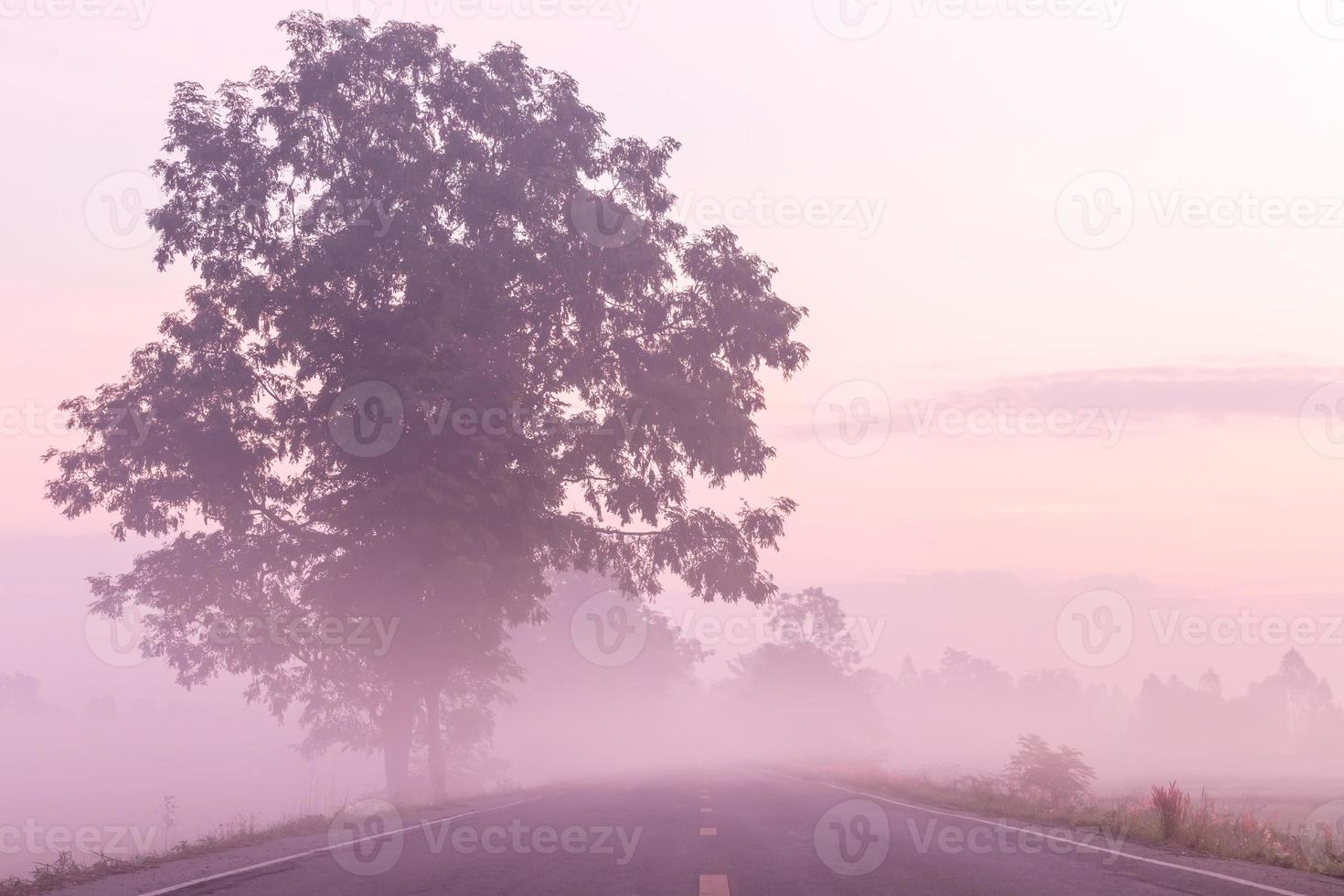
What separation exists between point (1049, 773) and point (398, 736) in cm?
1761

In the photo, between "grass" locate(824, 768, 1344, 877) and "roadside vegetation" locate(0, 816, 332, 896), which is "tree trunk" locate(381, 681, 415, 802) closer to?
"roadside vegetation" locate(0, 816, 332, 896)

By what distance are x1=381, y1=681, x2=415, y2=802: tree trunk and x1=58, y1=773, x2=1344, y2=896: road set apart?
11522 mm

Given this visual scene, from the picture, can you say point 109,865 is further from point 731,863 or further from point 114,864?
point 731,863

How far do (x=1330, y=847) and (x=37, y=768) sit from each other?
342ft

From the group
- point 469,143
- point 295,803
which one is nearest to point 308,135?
point 469,143

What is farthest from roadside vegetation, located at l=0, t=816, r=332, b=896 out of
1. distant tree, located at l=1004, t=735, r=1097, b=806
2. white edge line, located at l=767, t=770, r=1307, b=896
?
distant tree, located at l=1004, t=735, r=1097, b=806

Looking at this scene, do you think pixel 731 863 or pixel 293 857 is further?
pixel 293 857

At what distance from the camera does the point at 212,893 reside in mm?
8180

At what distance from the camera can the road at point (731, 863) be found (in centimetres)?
812

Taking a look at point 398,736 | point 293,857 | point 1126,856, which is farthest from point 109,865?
point 398,736

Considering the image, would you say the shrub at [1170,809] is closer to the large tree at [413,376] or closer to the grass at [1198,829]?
the grass at [1198,829]

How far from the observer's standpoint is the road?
812 cm

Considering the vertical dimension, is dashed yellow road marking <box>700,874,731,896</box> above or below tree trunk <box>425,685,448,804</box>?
above

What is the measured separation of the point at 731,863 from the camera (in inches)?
379
